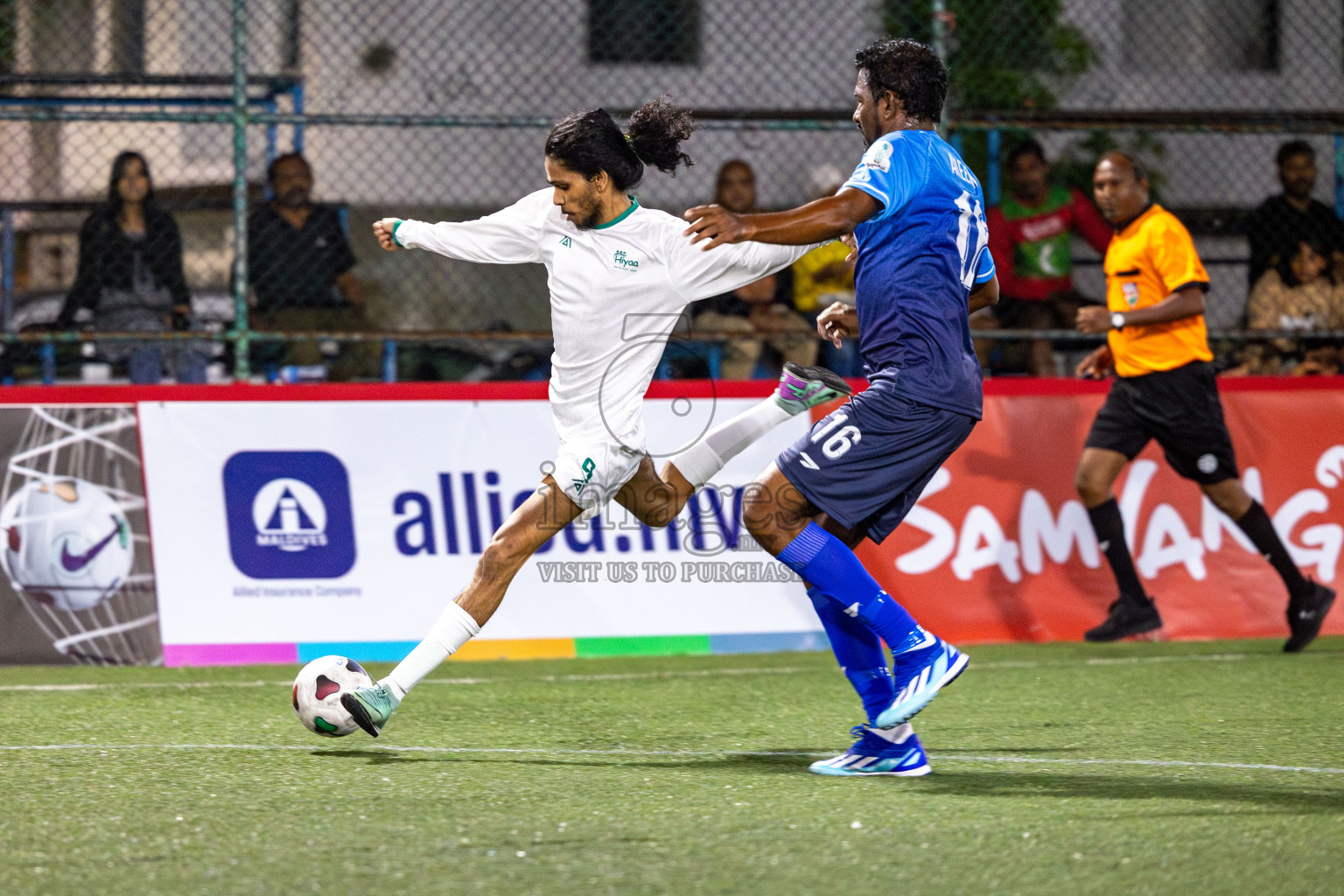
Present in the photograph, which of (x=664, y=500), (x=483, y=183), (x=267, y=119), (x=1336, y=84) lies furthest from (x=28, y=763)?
(x=1336, y=84)

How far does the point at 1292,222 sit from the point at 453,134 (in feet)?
31.3

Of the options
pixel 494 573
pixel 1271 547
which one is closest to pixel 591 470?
pixel 494 573

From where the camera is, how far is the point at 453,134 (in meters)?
16.6

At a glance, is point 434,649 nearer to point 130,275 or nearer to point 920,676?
point 920,676

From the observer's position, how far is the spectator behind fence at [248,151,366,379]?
8394mm

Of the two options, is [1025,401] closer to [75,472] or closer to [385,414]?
[385,414]

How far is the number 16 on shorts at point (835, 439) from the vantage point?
4457mm

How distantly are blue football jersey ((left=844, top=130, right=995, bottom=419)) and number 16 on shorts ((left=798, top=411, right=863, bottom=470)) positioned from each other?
18 centimetres

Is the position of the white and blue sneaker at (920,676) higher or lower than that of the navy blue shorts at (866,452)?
lower

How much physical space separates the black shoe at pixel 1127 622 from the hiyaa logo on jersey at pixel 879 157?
3726 mm

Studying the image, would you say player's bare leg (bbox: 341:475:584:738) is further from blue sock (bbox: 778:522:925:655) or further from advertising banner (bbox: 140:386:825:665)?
advertising banner (bbox: 140:386:825:665)

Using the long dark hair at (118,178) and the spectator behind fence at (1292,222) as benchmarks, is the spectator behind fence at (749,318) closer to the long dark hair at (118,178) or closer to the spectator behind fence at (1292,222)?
the spectator behind fence at (1292,222)

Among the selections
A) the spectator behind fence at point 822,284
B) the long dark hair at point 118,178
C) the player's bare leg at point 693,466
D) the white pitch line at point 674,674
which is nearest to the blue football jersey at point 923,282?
the player's bare leg at point 693,466

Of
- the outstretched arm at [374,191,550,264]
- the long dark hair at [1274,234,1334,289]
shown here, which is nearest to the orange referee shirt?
the long dark hair at [1274,234,1334,289]
